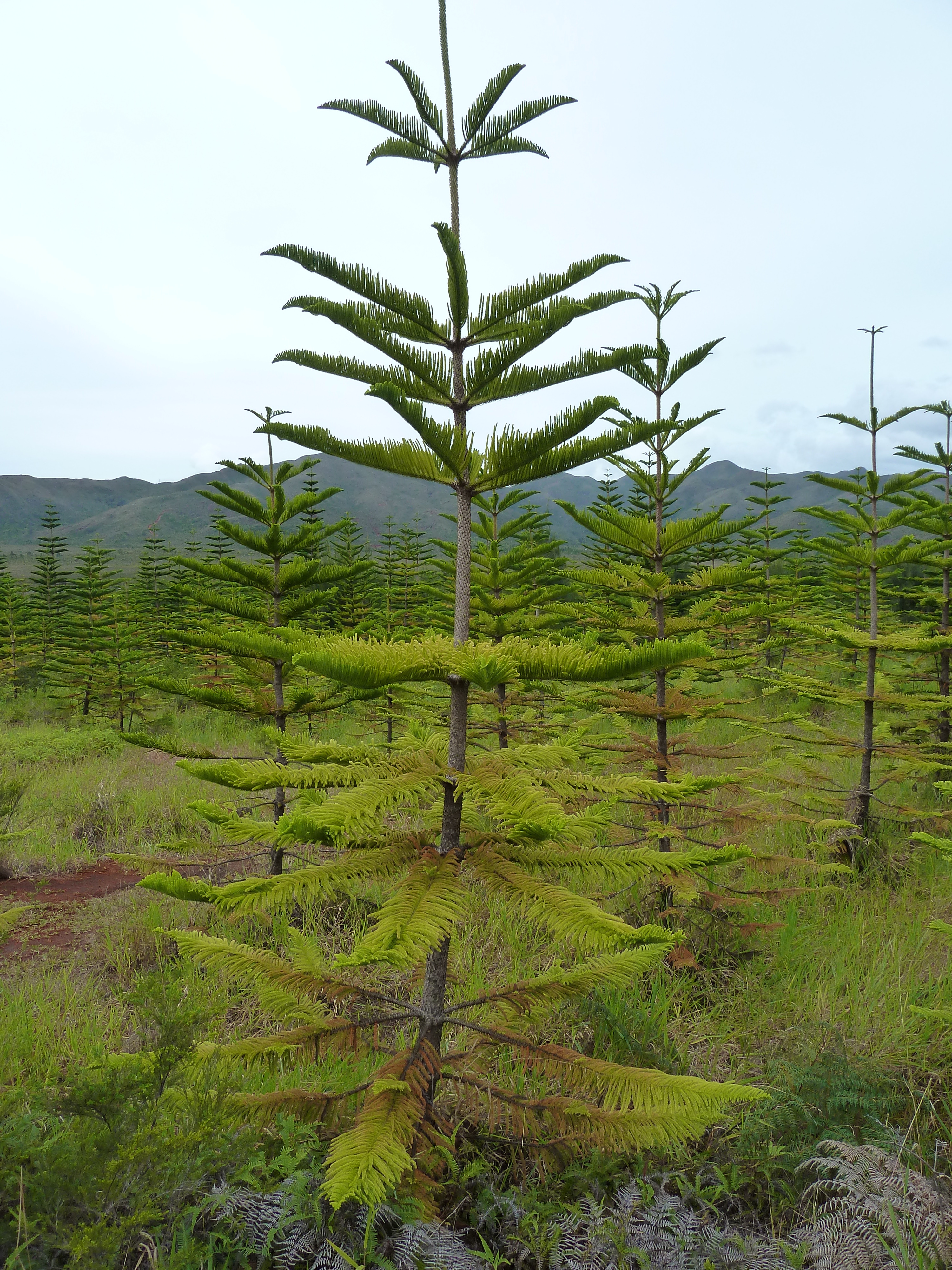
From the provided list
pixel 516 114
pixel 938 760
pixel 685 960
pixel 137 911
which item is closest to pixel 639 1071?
pixel 685 960

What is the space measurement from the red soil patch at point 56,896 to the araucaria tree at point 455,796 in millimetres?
3986

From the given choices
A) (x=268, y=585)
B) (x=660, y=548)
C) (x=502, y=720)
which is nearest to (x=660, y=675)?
(x=660, y=548)

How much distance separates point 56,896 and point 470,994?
4.61m

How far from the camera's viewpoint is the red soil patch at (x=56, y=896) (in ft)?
16.1

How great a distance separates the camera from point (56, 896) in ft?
19.5

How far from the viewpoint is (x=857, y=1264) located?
195cm

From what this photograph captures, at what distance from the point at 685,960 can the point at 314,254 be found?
4268 millimetres

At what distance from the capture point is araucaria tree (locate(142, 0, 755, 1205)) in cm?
161

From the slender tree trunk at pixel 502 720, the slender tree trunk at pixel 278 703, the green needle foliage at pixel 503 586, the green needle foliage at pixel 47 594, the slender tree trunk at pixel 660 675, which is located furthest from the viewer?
the green needle foliage at pixel 47 594

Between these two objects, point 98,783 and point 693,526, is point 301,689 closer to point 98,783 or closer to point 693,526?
point 693,526

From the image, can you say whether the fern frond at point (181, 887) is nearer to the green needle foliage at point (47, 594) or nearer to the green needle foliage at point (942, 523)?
the green needle foliage at point (942, 523)

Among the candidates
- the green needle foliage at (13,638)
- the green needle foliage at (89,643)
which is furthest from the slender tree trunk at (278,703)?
the green needle foliage at (13,638)

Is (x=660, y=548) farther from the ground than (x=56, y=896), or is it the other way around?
(x=660, y=548)

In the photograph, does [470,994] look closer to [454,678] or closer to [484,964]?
[484,964]
